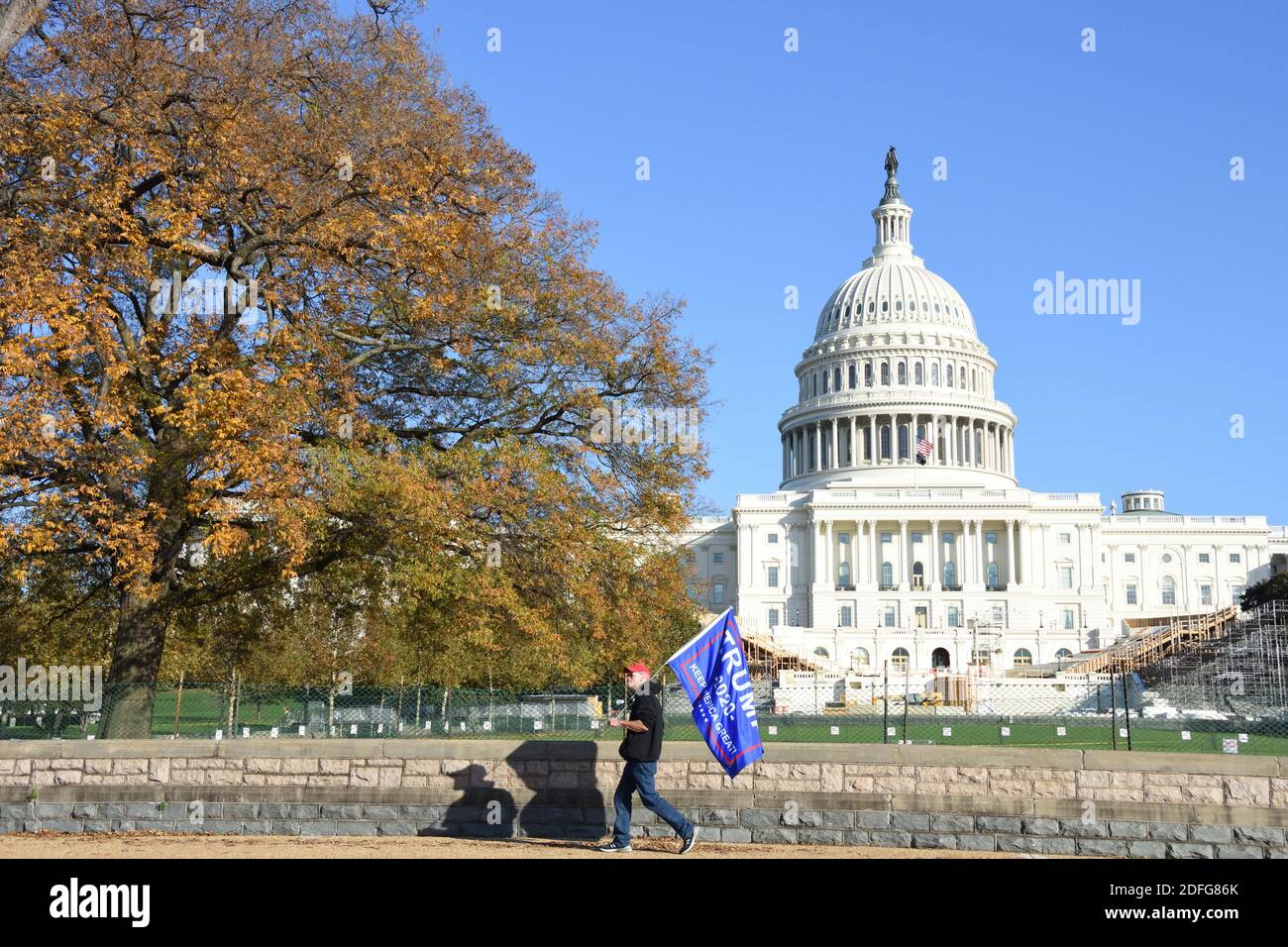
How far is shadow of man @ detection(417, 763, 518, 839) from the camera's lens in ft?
58.8

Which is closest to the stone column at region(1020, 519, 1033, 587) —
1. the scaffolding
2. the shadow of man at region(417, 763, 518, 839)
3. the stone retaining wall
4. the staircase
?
the staircase

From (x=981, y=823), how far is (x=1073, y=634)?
97.2 m

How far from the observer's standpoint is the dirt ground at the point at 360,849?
1619 cm

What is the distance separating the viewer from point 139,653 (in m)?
23.3

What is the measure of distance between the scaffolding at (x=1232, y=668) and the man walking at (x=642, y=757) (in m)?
40.8

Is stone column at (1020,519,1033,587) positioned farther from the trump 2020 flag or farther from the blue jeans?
the blue jeans

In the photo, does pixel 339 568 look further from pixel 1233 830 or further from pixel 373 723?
pixel 1233 830

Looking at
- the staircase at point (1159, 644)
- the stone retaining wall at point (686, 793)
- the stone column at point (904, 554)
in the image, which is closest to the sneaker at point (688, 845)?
the stone retaining wall at point (686, 793)

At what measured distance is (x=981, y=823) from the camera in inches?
680

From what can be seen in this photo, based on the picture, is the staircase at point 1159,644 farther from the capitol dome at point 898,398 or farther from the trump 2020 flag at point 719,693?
the trump 2020 flag at point 719,693

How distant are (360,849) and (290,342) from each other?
351 inches

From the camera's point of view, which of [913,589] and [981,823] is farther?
[913,589]

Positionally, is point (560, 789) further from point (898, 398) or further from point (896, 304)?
point (896, 304)

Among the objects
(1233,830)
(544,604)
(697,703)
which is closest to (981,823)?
(1233,830)
